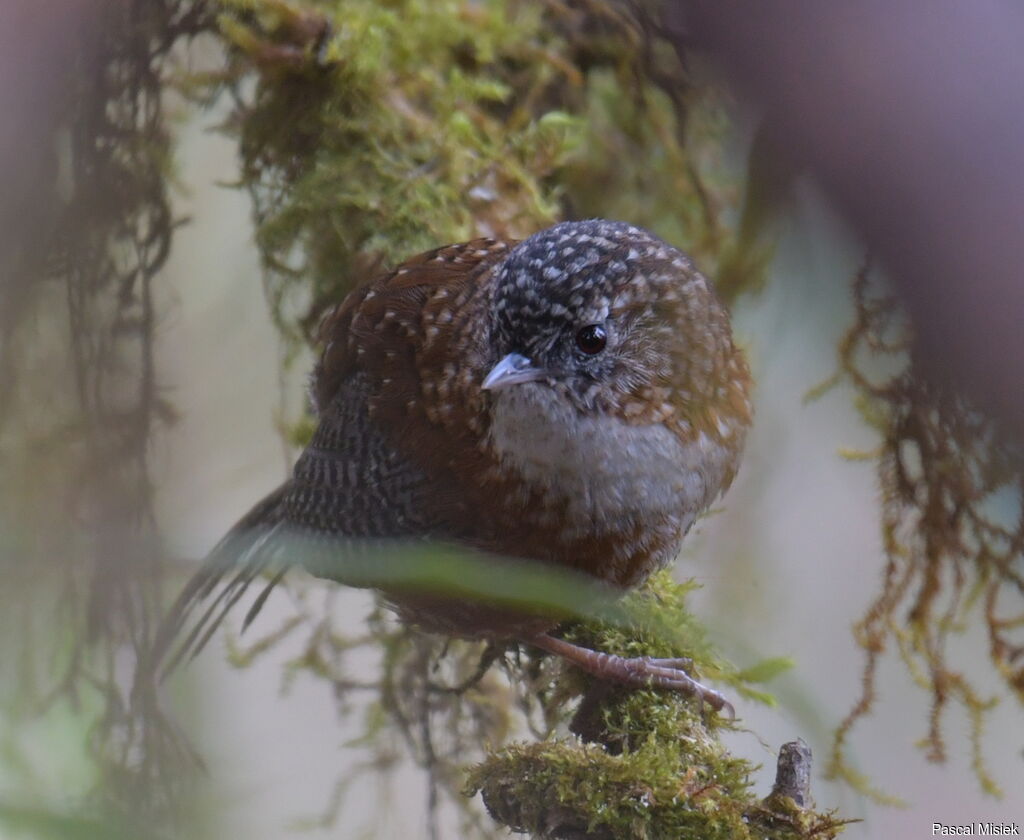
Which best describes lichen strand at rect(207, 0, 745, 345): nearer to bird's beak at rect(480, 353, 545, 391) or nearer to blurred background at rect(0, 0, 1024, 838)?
blurred background at rect(0, 0, 1024, 838)

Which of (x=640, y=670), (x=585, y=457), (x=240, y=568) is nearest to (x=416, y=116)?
(x=585, y=457)

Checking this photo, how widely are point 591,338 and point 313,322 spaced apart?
1.13 m

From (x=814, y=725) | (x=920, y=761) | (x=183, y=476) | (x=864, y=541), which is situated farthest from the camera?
(x=864, y=541)

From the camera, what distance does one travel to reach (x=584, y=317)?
7.11 feet

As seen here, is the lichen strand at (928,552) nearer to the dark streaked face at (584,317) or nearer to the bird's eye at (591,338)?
the dark streaked face at (584,317)

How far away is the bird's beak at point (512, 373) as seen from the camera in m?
2.12

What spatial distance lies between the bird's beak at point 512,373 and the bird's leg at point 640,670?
0.59 meters

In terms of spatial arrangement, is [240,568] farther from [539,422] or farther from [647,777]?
[647,777]

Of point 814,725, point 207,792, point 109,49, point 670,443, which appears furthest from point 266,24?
point 814,725

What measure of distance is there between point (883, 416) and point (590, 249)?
0.96 metres

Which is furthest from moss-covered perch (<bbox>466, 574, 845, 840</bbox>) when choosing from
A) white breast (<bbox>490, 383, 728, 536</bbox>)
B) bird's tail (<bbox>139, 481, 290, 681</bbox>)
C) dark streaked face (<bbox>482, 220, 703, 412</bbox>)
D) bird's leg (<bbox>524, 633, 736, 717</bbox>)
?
bird's tail (<bbox>139, 481, 290, 681</bbox>)

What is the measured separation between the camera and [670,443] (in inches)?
89.5

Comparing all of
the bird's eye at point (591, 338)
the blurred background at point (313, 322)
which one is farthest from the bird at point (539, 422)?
the blurred background at point (313, 322)

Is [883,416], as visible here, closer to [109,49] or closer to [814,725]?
[814,725]
